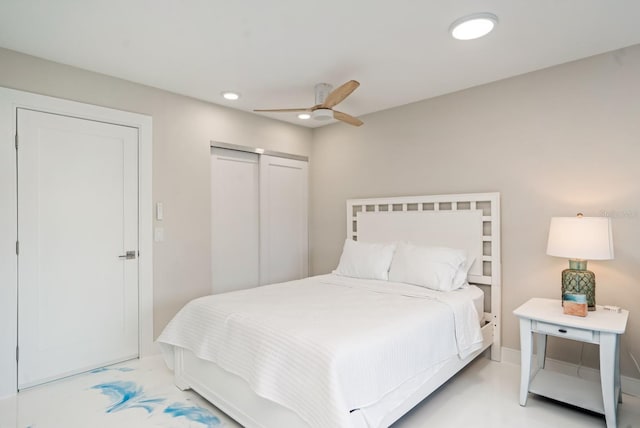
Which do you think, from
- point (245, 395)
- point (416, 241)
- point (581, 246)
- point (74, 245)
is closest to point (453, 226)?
point (416, 241)

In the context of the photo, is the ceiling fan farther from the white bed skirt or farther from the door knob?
the white bed skirt

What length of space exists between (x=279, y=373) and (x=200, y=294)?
207cm

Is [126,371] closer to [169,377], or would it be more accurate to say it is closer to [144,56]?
[169,377]

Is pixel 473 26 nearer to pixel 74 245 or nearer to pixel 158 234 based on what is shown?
pixel 158 234

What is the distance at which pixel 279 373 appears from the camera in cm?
178

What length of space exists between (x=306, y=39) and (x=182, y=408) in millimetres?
2579

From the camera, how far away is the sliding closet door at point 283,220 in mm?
4195

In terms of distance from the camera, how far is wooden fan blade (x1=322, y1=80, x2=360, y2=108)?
260 centimetres

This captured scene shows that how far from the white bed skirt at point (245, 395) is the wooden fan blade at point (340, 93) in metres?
2.05

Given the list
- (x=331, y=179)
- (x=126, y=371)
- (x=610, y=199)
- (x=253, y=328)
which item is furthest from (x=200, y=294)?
(x=610, y=199)

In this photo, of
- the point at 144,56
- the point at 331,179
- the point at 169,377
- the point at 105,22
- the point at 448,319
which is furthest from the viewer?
the point at 331,179

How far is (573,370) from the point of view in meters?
2.72

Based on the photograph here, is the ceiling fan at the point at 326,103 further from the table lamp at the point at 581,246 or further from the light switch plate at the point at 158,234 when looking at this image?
the table lamp at the point at 581,246

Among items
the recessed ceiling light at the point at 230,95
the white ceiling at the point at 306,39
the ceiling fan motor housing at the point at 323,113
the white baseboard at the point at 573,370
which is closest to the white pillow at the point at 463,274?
the white baseboard at the point at 573,370
